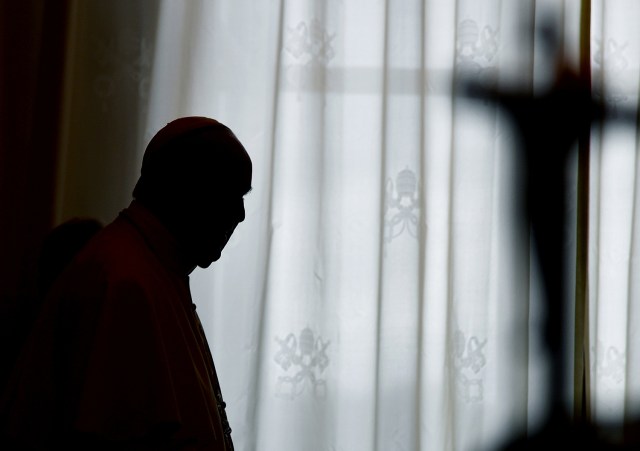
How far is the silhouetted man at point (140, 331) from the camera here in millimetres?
992

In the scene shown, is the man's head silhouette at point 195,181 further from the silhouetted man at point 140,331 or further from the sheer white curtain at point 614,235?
the sheer white curtain at point 614,235

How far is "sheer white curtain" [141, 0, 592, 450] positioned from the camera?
188cm

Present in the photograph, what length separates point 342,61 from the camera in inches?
76.5

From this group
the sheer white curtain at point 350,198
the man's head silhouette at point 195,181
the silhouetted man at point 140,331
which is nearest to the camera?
the silhouetted man at point 140,331

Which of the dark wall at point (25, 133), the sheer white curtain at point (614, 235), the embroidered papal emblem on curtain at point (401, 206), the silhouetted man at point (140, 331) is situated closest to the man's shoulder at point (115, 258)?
the silhouetted man at point (140, 331)

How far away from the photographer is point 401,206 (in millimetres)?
1938

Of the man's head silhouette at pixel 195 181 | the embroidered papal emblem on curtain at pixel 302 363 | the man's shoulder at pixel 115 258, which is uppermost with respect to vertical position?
the man's head silhouette at pixel 195 181

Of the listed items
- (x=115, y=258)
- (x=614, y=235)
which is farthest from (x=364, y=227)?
(x=115, y=258)

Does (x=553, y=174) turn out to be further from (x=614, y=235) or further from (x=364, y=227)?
(x=364, y=227)

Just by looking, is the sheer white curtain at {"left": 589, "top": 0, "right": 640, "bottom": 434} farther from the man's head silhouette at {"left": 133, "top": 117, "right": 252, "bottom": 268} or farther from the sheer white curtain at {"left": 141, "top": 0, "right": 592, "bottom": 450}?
the man's head silhouette at {"left": 133, "top": 117, "right": 252, "bottom": 268}

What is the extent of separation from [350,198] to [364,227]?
3.0 inches

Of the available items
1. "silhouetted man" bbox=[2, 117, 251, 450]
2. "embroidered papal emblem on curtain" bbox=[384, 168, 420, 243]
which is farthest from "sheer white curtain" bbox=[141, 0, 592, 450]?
"silhouetted man" bbox=[2, 117, 251, 450]

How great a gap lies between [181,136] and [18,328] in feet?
2.44

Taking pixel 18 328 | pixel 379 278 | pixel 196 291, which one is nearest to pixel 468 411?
pixel 379 278
